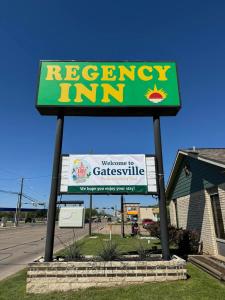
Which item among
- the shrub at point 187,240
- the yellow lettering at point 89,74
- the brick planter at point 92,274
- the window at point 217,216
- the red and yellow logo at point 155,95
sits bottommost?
the brick planter at point 92,274

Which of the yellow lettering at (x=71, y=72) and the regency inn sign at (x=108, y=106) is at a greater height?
the yellow lettering at (x=71, y=72)

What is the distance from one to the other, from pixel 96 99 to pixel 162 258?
565 cm

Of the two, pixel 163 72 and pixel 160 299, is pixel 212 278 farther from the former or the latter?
pixel 163 72

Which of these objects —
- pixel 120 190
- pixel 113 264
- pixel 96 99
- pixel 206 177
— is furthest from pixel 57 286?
pixel 206 177

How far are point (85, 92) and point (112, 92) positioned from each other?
38.6 inches

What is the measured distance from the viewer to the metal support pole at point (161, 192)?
7.38 m

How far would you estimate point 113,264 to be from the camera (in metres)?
6.62

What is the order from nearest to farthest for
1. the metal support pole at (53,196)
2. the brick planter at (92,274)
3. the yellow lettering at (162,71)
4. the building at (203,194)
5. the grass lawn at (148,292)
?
the grass lawn at (148,292)
the brick planter at (92,274)
the metal support pole at (53,196)
the yellow lettering at (162,71)
the building at (203,194)

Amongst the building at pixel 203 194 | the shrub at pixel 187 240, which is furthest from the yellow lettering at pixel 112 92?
the shrub at pixel 187 240

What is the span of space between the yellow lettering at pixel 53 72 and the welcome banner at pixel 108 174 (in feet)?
9.89

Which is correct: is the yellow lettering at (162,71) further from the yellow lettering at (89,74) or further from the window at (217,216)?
the window at (217,216)

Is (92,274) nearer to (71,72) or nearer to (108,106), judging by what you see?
(108,106)

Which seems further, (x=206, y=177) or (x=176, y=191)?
(x=176, y=191)

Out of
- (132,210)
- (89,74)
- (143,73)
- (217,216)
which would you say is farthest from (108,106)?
(132,210)
